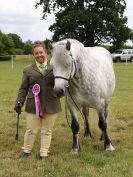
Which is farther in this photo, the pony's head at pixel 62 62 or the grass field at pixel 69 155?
the pony's head at pixel 62 62

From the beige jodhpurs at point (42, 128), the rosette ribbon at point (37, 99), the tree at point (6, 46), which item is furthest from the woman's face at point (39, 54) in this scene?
the tree at point (6, 46)

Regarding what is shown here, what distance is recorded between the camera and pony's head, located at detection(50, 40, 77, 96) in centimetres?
571

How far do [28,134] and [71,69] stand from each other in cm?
120

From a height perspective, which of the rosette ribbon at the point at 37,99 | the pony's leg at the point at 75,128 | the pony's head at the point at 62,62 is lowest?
the pony's leg at the point at 75,128

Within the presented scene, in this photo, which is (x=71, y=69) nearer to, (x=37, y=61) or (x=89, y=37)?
(x=37, y=61)

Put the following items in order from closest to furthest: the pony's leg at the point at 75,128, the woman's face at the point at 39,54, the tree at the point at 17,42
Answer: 1. the woman's face at the point at 39,54
2. the pony's leg at the point at 75,128
3. the tree at the point at 17,42

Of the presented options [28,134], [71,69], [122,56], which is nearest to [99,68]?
[71,69]

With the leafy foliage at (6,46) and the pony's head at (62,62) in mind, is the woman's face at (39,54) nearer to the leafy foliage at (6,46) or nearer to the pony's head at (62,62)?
the pony's head at (62,62)

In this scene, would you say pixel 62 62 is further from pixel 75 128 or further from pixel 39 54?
pixel 75 128

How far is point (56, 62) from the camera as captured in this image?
5.77 m

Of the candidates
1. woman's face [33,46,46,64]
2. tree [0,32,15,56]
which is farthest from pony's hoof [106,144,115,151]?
tree [0,32,15,56]

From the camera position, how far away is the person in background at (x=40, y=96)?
20.0 ft

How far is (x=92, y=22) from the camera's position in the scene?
45.3m

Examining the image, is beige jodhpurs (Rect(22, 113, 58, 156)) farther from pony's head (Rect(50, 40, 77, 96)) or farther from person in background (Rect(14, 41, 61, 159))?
pony's head (Rect(50, 40, 77, 96))
